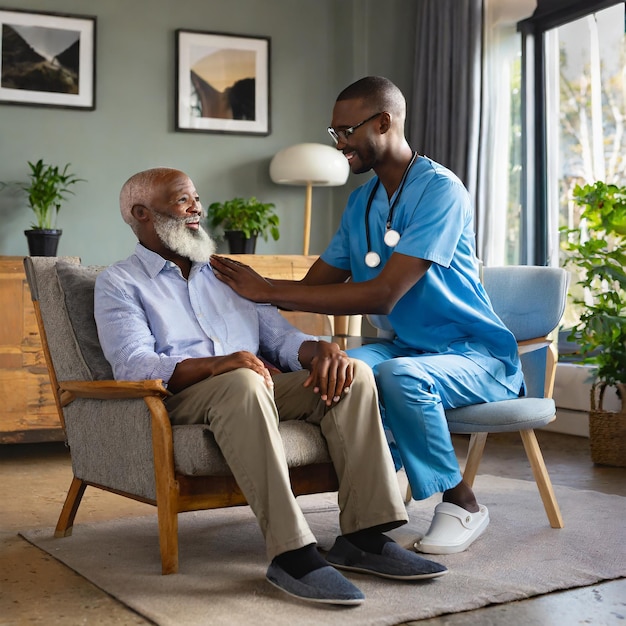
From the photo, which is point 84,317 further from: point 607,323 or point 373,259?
point 607,323

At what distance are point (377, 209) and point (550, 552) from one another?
3.46ft

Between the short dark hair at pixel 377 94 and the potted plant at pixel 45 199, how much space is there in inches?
92.1

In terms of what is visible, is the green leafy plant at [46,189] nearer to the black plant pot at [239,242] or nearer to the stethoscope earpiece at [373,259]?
the black plant pot at [239,242]

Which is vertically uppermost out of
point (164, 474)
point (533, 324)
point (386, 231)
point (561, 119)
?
point (561, 119)

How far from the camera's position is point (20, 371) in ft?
13.2

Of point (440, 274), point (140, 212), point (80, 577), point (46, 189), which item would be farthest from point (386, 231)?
point (46, 189)

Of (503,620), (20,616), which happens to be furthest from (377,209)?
(20,616)

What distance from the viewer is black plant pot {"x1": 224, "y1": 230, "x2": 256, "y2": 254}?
16.4 feet

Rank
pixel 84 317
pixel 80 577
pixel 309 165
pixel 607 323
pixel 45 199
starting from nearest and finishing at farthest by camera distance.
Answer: pixel 80 577 < pixel 84 317 < pixel 607 323 < pixel 45 199 < pixel 309 165

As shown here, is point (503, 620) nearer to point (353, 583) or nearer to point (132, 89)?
point (353, 583)

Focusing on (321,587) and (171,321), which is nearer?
(321,587)

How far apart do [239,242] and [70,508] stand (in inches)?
100

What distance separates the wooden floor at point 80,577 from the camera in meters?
1.97

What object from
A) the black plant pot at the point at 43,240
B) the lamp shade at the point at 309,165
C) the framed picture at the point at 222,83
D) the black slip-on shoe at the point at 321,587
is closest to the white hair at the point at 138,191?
the black slip-on shoe at the point at 321,587
